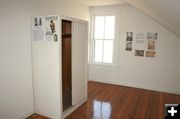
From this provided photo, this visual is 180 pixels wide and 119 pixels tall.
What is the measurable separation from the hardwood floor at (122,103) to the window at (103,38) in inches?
38.4

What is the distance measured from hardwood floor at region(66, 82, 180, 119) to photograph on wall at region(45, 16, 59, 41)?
152 centimetres

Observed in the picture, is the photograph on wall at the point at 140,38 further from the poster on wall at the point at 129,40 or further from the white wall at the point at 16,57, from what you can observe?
the white wall at the point at 16,57

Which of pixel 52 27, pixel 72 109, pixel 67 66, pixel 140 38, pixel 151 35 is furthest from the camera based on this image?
pixel 140 38

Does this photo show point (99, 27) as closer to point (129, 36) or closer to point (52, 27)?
point (129, 36)

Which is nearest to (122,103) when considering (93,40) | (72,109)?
(72,109)

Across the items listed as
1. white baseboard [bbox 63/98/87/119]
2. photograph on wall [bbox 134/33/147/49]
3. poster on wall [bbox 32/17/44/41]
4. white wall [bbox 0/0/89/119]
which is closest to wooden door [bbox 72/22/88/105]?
white baseboard [bbox 63/98/87/119]

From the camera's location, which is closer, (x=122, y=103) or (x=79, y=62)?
(x=79, y=62)

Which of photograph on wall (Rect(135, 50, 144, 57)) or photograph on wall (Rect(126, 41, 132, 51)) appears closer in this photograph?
photograph on wall (Rect(135, 50, 144, 57))

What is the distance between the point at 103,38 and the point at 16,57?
280 centimetres

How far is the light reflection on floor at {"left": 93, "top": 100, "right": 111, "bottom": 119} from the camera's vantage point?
9.14 ft

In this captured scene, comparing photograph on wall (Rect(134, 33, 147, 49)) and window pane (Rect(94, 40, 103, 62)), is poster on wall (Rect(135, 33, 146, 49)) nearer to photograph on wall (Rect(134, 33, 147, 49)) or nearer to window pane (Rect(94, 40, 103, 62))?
photograph on wall (Rect(134, 33, 147, 49))

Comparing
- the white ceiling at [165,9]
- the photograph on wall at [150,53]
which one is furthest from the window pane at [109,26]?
the photograph on wall at [150,53]

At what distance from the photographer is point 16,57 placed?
8.13 ft

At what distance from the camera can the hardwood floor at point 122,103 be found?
2818 mm
